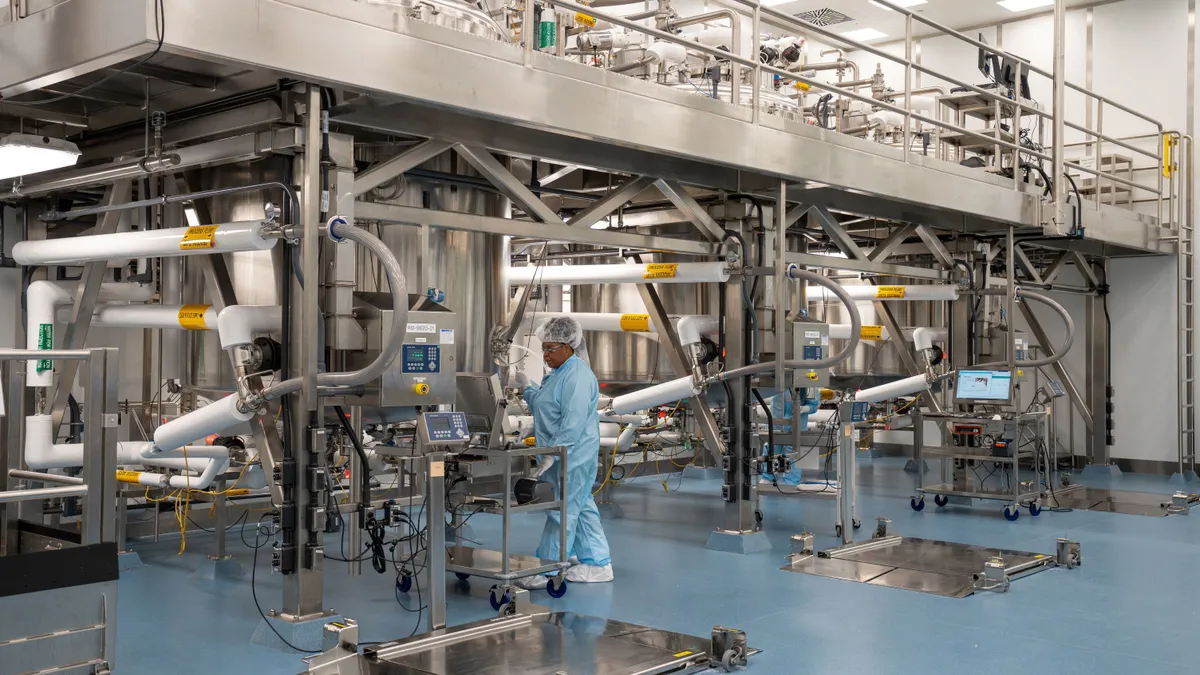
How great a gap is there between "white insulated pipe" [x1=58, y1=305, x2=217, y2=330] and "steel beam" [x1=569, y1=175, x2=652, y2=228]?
2041mm

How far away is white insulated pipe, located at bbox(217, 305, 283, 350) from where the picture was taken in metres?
4.86

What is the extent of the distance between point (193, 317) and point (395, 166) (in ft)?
4.32

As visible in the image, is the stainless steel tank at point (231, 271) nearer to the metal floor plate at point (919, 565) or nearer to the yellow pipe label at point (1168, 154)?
the metal floor plate at point (919, 565)

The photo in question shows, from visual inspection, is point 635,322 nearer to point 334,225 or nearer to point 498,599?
point 498,599

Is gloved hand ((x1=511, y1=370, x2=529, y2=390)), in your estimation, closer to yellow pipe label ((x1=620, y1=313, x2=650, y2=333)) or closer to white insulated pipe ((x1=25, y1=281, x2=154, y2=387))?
yellow pipe label ((x1=620, y1=313, x2=650, y2=333))

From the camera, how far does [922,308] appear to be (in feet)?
39.2

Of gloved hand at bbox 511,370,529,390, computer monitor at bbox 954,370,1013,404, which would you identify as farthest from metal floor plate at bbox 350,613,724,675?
computer monitor at bbox 954,370,1013,404

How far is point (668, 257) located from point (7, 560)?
221 inches

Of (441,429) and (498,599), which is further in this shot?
(498,599)

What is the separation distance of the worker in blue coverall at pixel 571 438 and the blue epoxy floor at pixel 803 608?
25 cm

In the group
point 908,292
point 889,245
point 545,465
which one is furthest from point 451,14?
point 908,292

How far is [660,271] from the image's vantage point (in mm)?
7355

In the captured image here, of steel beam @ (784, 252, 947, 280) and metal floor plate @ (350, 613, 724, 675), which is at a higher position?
steel beam @ (784, 252, 947, 280)

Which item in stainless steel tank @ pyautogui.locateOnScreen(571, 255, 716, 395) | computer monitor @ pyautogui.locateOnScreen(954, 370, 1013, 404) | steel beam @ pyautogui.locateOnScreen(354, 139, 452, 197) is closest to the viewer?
steel beam @ pyautogui.locateOnScreen(354, 139, 452, 197)
